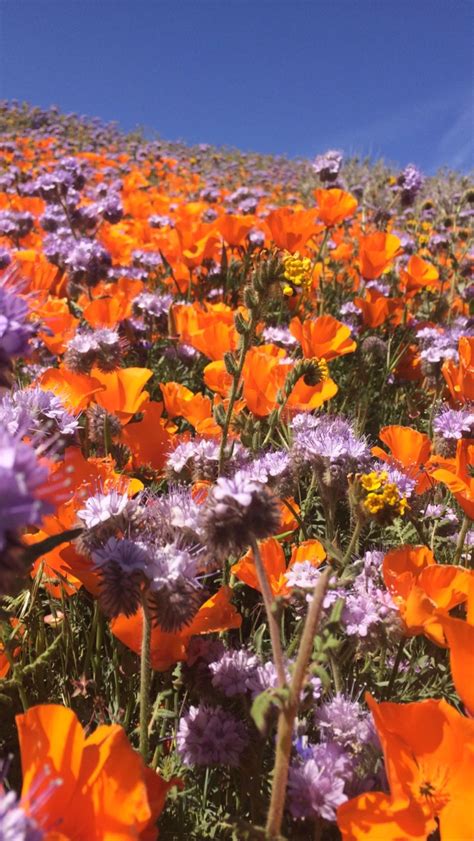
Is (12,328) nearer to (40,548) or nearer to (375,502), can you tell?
(40,548)

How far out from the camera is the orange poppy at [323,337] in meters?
2.53

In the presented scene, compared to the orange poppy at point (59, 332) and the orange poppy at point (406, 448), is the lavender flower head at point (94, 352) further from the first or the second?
the orange poppy at point (406, 448)

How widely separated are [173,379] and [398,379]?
128 centimetres

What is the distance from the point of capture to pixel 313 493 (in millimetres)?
2533

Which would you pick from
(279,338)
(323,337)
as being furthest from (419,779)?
(279,338)

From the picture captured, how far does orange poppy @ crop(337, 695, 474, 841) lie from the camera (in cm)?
102

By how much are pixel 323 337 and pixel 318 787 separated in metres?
1.73

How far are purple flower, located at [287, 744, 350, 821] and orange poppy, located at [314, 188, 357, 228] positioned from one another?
9.54 ft

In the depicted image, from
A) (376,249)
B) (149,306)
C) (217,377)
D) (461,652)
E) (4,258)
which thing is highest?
(376,249)

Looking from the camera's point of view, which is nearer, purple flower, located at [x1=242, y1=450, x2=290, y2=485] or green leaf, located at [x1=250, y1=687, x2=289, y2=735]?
green leaf, located at [x1=250, y1=687, x2=289, y2=735]

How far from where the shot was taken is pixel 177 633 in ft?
4.44

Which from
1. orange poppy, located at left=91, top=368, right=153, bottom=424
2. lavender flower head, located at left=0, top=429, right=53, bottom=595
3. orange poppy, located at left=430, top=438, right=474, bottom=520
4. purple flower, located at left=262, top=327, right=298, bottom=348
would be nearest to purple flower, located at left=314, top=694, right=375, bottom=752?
orange poppy, located at left=430, top=438, right=474, bottom=520

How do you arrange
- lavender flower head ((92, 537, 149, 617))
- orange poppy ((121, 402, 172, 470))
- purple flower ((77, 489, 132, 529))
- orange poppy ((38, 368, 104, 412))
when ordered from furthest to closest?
orange poppy ((121, 402, 172, 470)), orange poppy ((38, 368, 104, 412)), purple flower ((77, 489, 132, 529)), lavender flower head ((92, 537, 149, 617))

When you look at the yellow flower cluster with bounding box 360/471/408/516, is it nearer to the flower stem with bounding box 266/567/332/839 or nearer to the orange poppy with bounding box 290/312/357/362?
the flower stem with bounding box 266/567/332/839
